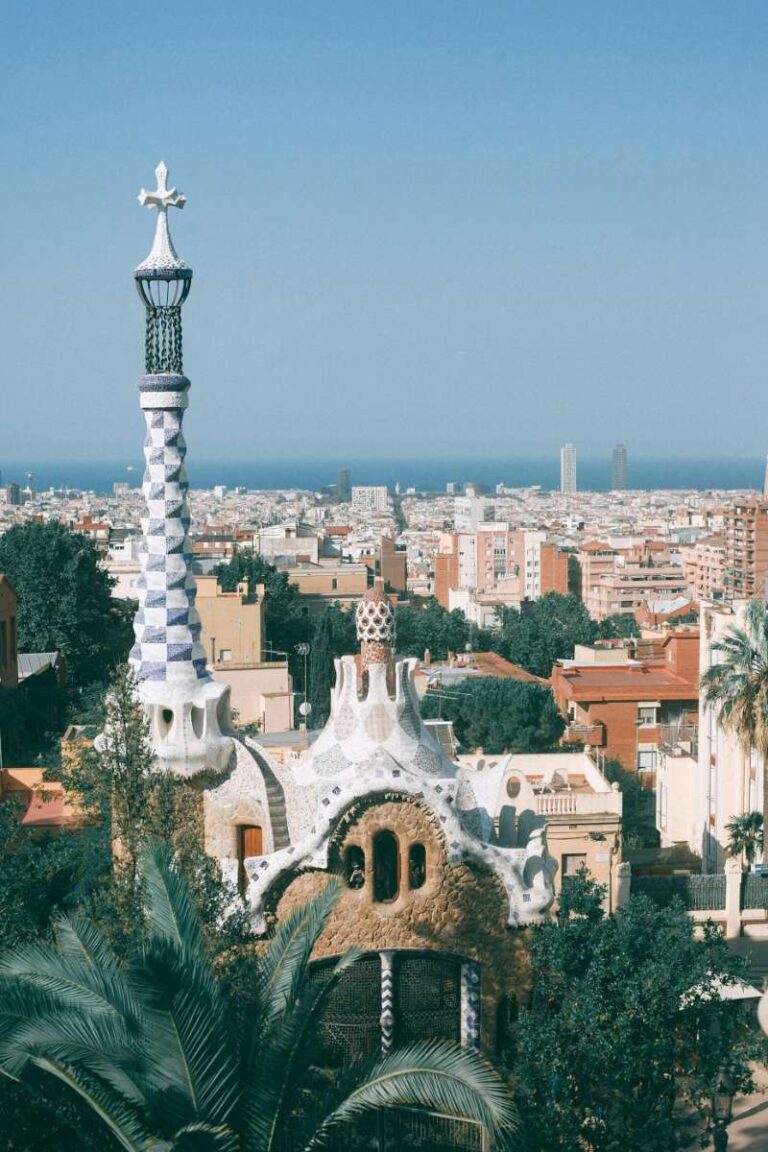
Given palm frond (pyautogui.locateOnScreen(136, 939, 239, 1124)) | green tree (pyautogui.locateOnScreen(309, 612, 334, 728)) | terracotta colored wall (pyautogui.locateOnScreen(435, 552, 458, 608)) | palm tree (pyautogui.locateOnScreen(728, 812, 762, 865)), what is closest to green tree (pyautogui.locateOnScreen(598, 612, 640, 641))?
terracotta colored wall (pyautogui.locateOnScreen(435, 552, 458, 608))

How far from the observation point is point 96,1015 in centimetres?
1091

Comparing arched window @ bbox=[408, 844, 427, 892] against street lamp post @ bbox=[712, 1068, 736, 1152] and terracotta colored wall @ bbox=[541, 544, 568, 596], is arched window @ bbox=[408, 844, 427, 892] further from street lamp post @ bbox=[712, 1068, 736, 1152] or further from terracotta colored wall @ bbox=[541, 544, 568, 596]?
terracotta colored wall @ bbox=[541, 544, 568, 596]

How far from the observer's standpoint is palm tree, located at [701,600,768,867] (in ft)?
77.3

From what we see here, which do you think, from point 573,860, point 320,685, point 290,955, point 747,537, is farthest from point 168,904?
point 747,537

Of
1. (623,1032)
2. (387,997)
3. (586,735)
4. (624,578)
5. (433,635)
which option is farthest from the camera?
(624,578)

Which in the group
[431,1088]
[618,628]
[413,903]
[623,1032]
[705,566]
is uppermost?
[413,903]

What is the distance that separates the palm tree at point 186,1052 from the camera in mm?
10516

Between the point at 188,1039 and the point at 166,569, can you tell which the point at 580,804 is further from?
the point at 188,1039

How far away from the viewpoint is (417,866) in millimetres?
14648

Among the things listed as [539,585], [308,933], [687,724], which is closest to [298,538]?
[539,585]

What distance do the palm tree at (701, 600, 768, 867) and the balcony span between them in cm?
1312

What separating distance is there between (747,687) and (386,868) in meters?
10.3

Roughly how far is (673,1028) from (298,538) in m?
86.5

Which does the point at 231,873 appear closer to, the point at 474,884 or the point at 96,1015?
the point at 474,884
